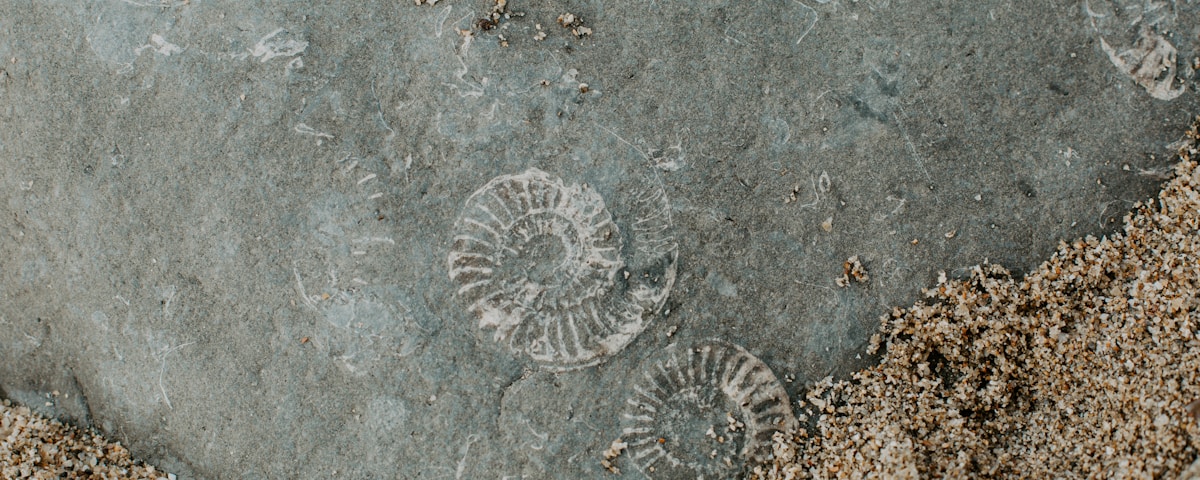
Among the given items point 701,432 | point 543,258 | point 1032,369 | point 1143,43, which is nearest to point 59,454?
point 543,258

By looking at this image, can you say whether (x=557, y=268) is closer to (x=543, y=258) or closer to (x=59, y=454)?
(x=543, y=258)

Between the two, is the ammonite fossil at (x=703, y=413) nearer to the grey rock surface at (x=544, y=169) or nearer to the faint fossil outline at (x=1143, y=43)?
the grey rock surface at (x=544, y=169)

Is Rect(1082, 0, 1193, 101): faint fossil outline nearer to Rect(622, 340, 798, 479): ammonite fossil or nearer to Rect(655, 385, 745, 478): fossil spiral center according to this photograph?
Rect(622, 340, 798, 479): ammonite fossil

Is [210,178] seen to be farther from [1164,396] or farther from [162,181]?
[1164,396]

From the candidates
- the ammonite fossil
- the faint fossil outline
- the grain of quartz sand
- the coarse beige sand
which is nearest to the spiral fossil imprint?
the ammonite fossil

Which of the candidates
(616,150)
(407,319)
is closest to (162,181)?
(407,319)
